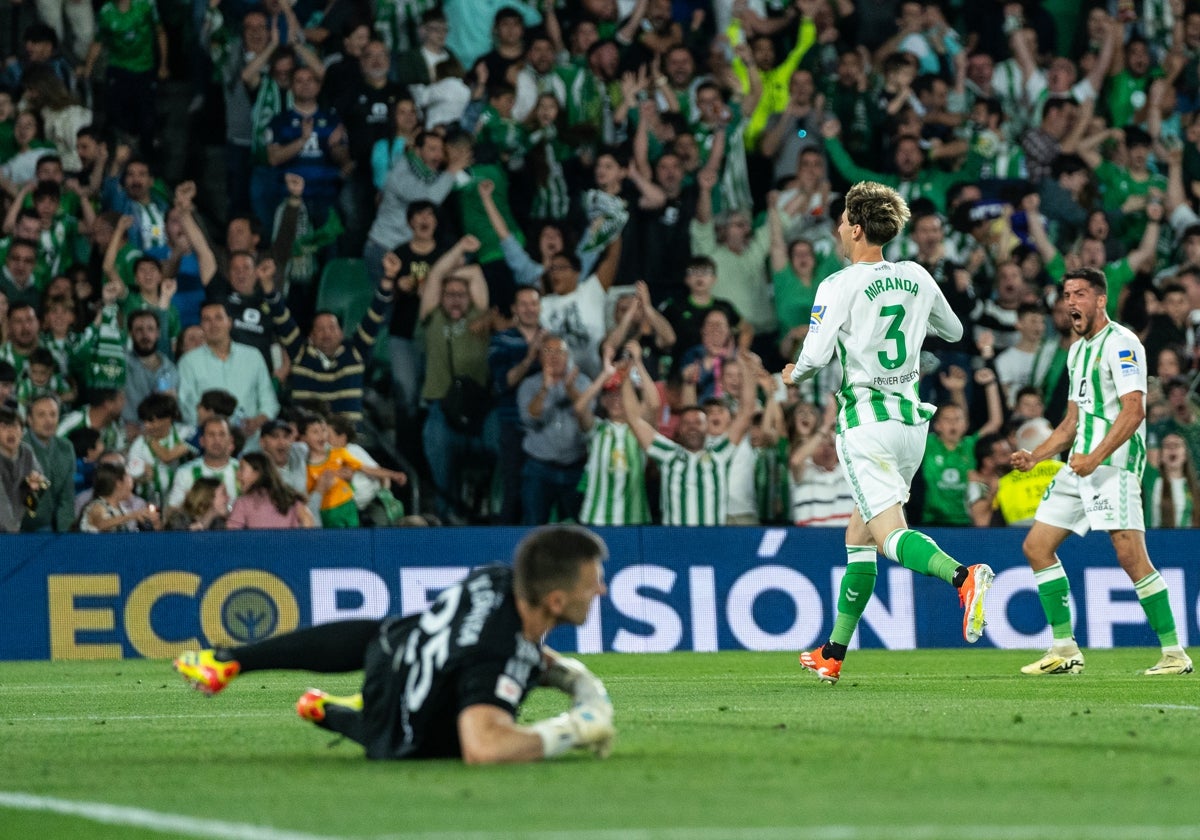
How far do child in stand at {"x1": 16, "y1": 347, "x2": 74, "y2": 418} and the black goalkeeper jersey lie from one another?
10.0 metres

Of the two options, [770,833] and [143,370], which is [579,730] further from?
[143,370]

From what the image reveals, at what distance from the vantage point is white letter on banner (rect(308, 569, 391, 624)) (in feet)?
51.8

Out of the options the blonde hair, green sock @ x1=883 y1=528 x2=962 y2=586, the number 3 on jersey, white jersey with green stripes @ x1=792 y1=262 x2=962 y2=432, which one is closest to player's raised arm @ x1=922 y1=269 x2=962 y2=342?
white jersey with green stripes @ x1=792 y1=262 x2=962 y2=432

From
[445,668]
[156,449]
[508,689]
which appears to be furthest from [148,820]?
[156,449]

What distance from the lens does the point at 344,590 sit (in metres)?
15.8

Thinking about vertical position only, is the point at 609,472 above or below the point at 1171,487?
above

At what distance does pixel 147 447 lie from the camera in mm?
15961

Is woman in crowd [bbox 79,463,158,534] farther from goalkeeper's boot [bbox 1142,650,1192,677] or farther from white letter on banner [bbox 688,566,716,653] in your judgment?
goalkeeper's boot [bbox 1142,650,1192,677]

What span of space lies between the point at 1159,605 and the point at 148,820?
8.07 m

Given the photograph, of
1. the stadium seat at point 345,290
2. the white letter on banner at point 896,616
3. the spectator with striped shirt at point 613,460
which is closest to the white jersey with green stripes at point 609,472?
the spectator with striped shirt at point 613,460

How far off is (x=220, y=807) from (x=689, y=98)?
1429 centimetres

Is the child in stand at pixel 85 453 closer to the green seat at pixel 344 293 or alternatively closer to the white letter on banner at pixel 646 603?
the green seat at pixel 344 293

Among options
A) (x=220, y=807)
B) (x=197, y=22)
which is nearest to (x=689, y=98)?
(x=197, y=22)

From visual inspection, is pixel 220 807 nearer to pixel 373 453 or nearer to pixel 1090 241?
pixel 373 453
